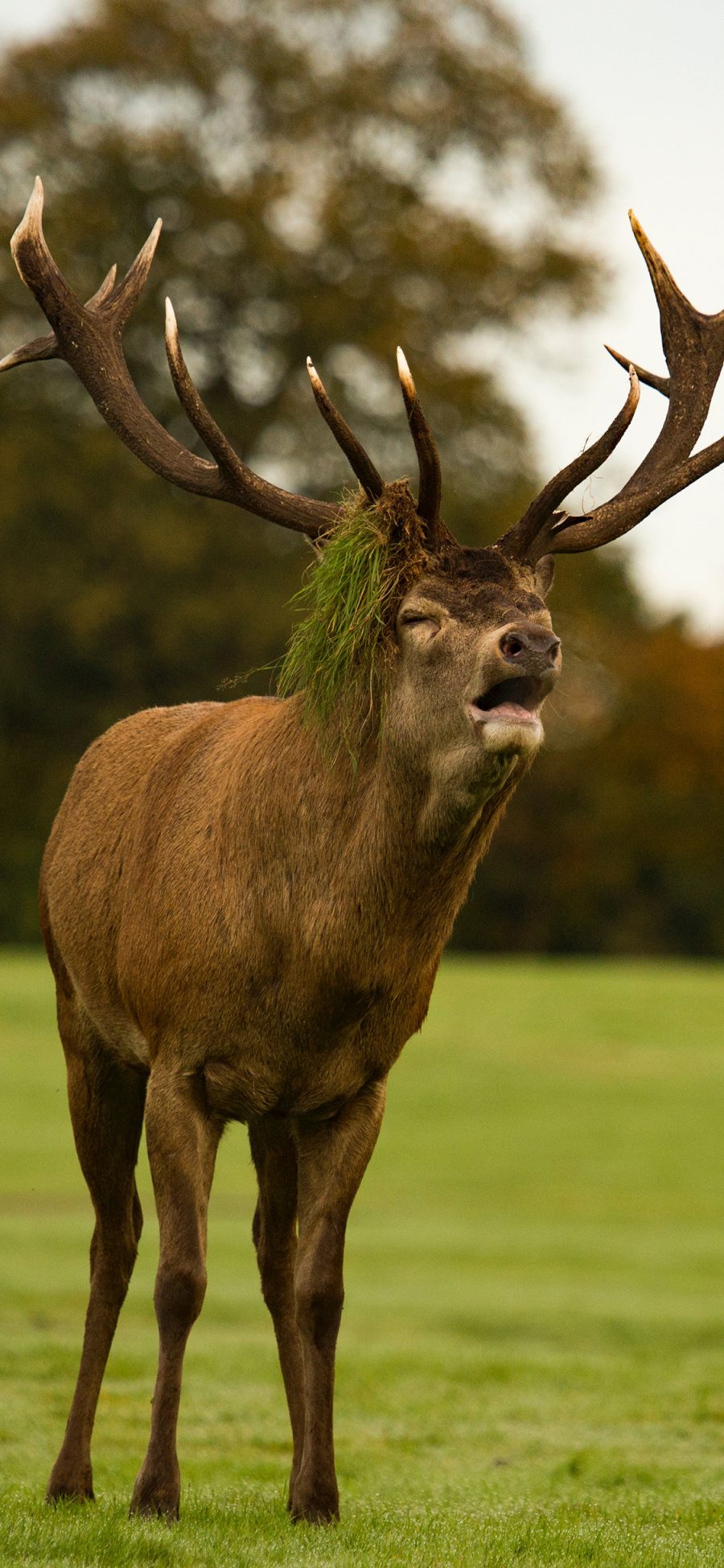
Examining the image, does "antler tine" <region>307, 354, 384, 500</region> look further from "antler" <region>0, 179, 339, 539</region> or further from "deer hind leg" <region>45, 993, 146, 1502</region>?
"deer hind leg" <region>45, 993, 146, 1502</region>

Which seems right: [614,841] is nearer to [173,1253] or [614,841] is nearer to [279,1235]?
[279,1235]

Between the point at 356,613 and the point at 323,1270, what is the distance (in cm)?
186

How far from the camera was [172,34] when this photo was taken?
3722cm

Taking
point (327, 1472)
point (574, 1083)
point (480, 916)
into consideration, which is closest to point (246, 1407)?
point (327, 1472)

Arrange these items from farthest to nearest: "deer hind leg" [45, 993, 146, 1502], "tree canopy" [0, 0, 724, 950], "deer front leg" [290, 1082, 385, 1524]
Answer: "tree canopy" [0, 0, 724, 950]
"deer hind leg" [45, 993, 146, 1502]
"deer front leg" [290, 1082, 385, 1524]

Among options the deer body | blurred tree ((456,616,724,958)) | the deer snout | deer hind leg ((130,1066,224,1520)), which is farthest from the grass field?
blurred tree ((456,616,724,958))

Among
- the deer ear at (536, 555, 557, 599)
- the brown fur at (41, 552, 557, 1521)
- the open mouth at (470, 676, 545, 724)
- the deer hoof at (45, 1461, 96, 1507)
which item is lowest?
the deer hoof at (45, 1461, 96, 1507)

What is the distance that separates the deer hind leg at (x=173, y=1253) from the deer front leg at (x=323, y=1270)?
1.01ft

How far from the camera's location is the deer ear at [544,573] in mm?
5699

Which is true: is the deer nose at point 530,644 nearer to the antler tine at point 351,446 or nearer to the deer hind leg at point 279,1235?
the antler tine at point 351,446

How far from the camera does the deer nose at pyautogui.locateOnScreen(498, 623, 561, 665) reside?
5.04m

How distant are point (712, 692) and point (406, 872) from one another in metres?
39.5

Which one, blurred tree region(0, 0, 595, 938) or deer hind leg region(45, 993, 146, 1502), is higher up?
blurred tree region(0, 0, 595, 938)

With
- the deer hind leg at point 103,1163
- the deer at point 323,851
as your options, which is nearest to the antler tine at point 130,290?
the deer at point 323,851
